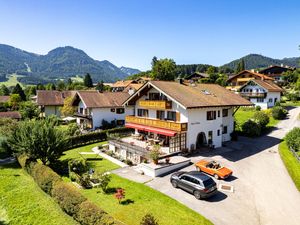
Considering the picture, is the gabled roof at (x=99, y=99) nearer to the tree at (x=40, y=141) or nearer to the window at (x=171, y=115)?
the tree at (x=40, y=141)

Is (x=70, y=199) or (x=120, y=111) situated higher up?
(x=120, y=111)

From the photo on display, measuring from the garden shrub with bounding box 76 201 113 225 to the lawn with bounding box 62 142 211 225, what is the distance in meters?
1.96

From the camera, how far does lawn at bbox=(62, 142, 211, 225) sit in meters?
15.5

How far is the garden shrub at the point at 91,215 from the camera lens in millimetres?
13445

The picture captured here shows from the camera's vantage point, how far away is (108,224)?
13.0 metres

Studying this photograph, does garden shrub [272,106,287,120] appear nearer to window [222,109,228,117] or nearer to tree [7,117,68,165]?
window [222,109,228,117]

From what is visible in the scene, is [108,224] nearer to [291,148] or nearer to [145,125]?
[145,125]

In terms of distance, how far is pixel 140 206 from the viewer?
674 inches

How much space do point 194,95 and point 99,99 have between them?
24.8 meters

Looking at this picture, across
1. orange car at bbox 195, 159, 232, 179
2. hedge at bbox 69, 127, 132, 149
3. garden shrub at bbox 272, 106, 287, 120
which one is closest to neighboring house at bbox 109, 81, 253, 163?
orange car at bbox 195, 159, 232, 179

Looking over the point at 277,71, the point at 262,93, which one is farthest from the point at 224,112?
the point at 277,71

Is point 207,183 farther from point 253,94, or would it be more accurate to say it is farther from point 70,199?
point 253,94

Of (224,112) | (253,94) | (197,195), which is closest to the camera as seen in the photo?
(197,195)

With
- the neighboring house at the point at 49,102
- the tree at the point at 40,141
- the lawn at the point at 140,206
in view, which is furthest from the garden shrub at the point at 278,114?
the neighboring house at the point at 49,102
